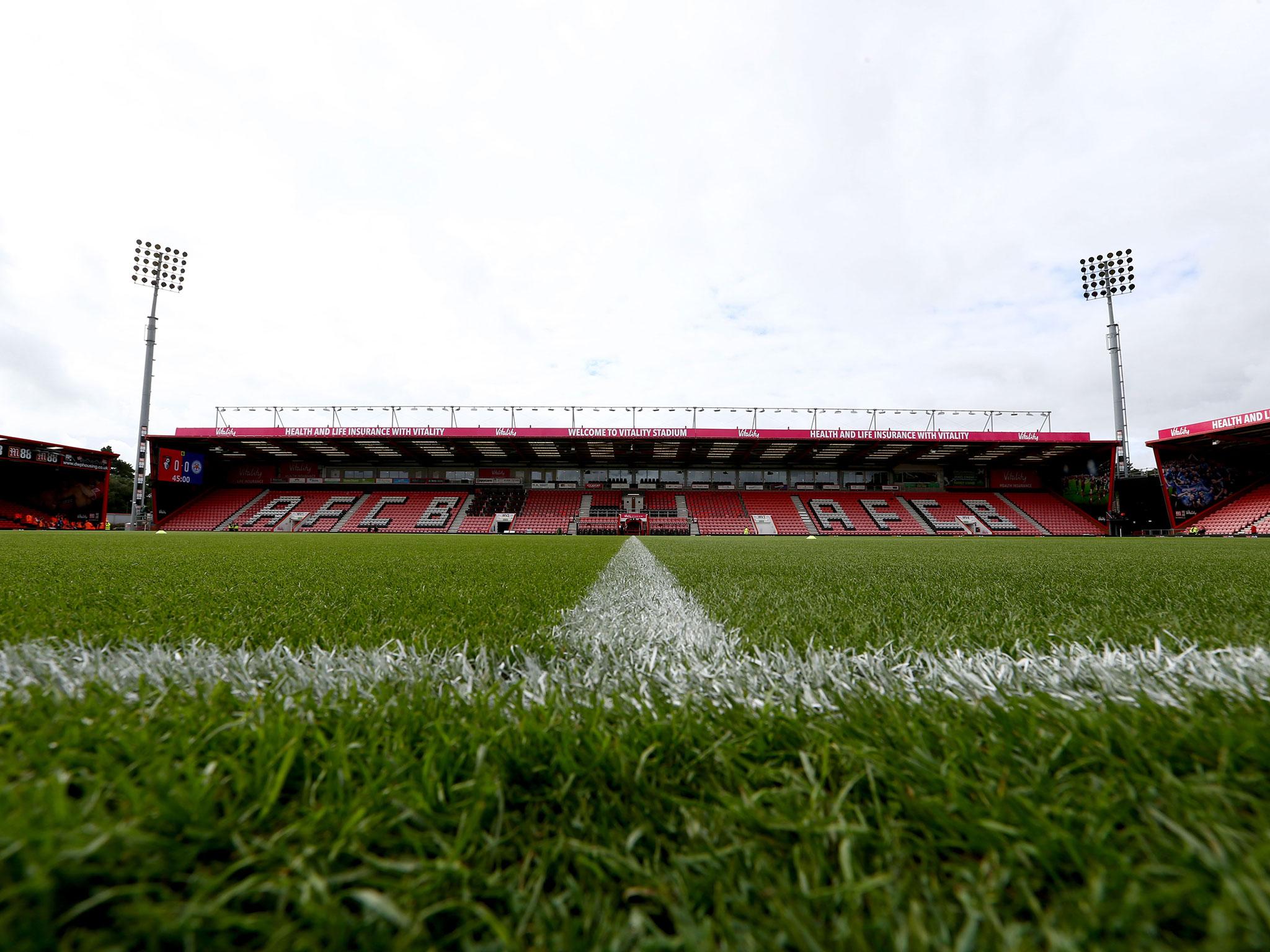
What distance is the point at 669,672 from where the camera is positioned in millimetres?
929

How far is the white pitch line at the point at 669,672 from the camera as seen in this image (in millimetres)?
775

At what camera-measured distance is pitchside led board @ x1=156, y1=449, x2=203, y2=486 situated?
2275 centimetres

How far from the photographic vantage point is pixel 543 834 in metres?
0.45

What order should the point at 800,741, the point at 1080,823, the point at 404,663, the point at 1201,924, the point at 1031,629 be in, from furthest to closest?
the point at 1031,629 → the point at 404,663 → the point at 800,741 → the point at 1080,823 → the point at 1201,924

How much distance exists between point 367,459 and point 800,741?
2863cm

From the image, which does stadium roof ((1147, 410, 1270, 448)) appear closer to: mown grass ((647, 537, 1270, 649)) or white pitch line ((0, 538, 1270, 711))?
mown grass ((647, 537, 1270, 649))

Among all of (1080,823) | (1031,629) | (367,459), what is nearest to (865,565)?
(1031,629)

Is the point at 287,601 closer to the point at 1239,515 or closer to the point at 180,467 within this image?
the point at 1239,515

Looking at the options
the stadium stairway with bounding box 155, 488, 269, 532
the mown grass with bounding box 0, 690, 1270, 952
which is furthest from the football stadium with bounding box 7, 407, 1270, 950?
the stadium stairway with bounding box 155, 488, 269, 532

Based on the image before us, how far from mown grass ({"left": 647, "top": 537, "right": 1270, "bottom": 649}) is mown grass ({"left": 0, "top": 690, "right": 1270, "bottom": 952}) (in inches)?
23.0

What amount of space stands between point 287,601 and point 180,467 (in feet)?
93.3

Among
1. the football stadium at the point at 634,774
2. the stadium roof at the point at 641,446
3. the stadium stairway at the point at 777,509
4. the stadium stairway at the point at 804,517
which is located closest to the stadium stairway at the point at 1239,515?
the stadium roof at the point at 641,446

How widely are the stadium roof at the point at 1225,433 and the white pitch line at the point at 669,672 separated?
78.4 feet

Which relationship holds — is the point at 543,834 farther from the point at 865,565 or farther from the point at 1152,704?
the point at 865,565
